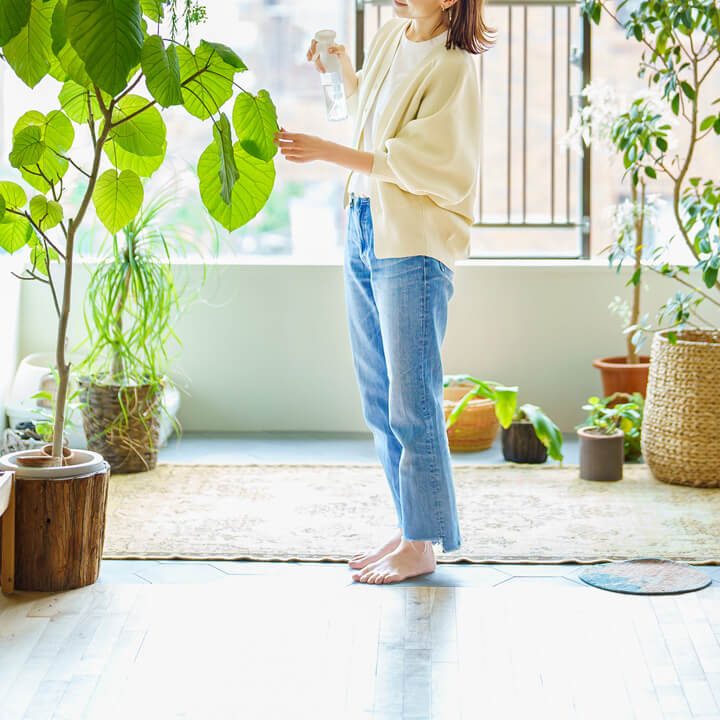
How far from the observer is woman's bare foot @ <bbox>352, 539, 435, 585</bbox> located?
2.22 metres

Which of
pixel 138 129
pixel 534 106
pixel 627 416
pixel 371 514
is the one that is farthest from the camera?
pixel 534 106

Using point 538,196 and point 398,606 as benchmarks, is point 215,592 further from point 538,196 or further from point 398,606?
point 538,196

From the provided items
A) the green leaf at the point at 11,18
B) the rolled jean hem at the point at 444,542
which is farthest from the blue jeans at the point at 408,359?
the green leaf at the point at 11,18

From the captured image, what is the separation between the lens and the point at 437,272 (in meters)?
2.10

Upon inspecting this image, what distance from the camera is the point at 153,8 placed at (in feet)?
6.13

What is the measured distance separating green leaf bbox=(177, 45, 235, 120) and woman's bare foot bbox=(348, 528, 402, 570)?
1037 millimetres

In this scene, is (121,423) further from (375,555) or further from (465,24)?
(465,24)

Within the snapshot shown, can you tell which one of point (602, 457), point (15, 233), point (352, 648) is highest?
point (15, 233)

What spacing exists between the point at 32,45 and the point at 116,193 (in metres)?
0.34

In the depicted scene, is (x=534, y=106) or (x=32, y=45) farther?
(x=534, y=106)

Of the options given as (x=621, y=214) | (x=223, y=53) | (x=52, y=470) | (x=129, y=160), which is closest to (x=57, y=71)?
(x=129, y=160)

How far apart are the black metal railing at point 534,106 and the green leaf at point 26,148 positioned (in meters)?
1.00

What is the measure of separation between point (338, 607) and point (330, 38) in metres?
1.17

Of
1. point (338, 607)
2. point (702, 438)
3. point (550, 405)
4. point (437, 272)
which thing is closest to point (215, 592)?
point (338, 607)
